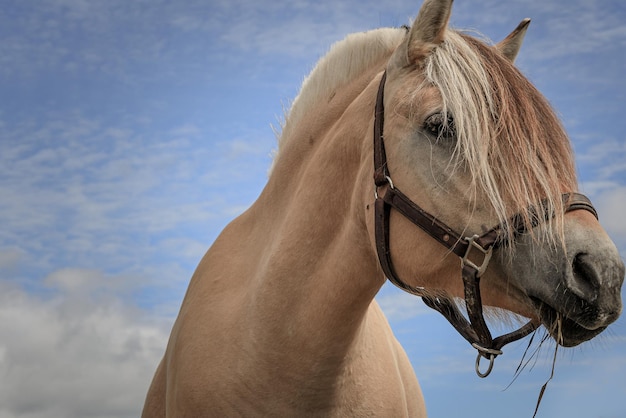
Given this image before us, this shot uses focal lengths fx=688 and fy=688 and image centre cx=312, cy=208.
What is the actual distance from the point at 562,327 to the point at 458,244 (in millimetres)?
669

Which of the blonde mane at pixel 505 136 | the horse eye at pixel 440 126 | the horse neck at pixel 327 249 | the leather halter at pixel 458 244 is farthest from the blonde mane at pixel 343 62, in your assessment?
the horse eye at pixel 440 126

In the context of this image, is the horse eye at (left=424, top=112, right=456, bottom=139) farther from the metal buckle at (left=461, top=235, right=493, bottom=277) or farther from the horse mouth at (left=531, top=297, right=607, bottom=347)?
the horse mouth at (left=531, top=297, right=607, bottom=347)

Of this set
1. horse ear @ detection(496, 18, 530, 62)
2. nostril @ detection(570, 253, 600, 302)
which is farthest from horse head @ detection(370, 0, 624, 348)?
horse ear @ detection(496, 18, 530, 62)

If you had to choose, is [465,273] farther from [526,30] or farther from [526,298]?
[526,30]

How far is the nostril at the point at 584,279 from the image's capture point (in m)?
3.29

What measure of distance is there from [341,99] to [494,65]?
1.11 meters

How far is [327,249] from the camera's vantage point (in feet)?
14.2

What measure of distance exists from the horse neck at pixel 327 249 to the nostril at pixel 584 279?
120 cm

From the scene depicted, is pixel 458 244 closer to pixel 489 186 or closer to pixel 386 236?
pixel 489 186

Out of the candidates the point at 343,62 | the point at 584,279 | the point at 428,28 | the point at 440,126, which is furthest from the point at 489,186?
the point at 343,62

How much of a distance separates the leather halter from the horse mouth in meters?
0.16

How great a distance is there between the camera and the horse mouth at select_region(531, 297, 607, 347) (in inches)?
137

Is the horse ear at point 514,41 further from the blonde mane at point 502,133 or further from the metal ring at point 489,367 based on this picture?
the metal ring at point 489,367

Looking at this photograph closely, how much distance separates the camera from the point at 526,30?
4.87 m
